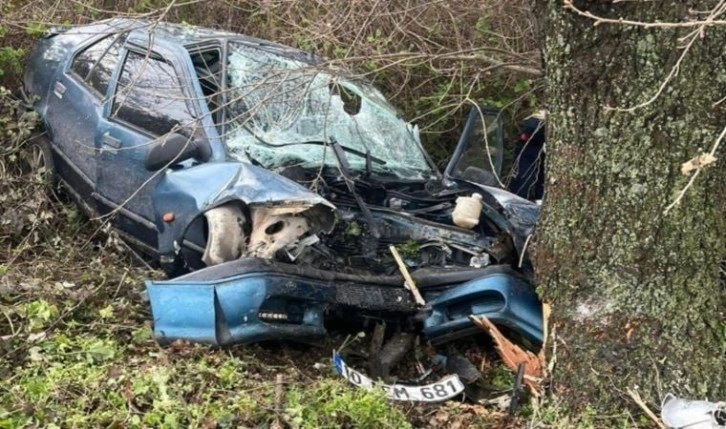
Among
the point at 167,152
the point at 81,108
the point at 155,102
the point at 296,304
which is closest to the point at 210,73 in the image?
the point at 155,102

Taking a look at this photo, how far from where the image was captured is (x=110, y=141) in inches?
229

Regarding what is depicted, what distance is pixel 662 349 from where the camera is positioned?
3.95 metres

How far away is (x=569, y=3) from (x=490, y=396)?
85.0 inches

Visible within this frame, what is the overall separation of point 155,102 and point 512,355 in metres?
2.88

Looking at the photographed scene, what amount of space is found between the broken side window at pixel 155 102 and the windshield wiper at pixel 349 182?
94 cm

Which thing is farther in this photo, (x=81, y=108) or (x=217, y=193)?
(x=81, y=108)

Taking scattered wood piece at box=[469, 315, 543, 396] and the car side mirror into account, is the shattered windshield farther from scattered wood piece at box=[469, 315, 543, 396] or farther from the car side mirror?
scattered wood piece at box=[469, 315, 543, 396]

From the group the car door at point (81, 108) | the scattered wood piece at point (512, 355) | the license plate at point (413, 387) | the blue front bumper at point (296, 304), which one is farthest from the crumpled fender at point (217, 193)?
the car door at point (81, 108)

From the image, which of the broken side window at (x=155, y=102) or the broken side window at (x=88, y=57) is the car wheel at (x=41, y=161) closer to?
the broken side window at (x=88, y=57)

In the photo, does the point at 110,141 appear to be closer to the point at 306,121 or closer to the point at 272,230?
the point at 306,121

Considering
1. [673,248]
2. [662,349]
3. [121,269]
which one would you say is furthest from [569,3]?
[121,269]

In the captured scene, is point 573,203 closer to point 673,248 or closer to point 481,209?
point 673,248

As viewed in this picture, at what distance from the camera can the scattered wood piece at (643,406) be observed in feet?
12.7

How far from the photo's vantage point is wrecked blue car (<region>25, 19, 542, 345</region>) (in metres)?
4.53
